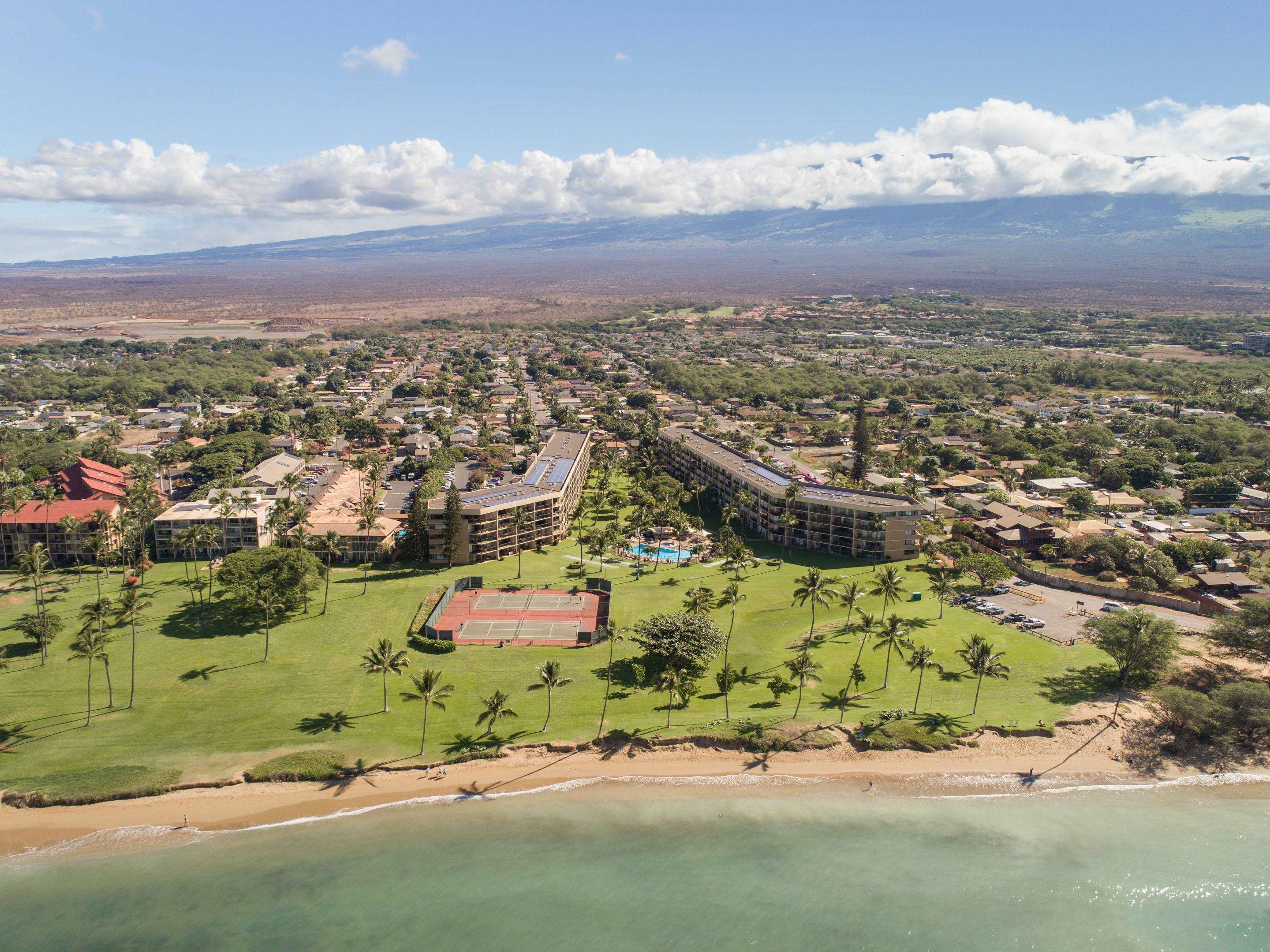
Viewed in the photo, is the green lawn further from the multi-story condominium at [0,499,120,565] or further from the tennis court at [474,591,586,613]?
the multi-story condominium at [0,499,120,565]

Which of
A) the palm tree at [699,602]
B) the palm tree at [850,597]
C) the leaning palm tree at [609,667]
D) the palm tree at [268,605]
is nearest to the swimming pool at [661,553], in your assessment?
the palm tree at [699,602]

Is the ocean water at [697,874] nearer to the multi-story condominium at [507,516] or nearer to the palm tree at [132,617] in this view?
the palm tree at [132,617]

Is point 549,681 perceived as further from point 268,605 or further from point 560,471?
point 560,471

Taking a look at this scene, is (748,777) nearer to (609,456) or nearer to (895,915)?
(895,915)

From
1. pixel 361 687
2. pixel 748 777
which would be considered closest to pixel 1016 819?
pixel 748 777

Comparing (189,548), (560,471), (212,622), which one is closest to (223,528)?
(189,548)

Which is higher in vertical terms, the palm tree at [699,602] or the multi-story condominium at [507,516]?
the multi-story condominium at [507,516]
